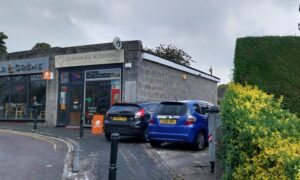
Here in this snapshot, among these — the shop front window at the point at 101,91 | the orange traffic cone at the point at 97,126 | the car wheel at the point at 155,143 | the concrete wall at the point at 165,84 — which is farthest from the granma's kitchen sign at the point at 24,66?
the car wheel at the point at 155,143

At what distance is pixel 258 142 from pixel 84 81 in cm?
1905

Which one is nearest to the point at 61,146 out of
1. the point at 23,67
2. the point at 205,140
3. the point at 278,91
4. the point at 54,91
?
the point at 205,140

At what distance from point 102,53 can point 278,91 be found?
1409 centimetres

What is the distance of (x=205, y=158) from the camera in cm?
1159

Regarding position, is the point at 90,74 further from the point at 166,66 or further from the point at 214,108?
the point at 214,108

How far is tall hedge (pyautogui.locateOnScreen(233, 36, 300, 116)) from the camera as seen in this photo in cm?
888

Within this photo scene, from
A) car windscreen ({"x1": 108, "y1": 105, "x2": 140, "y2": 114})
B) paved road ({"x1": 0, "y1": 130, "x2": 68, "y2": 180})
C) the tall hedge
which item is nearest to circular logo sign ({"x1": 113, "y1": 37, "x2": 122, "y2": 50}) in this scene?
car windscreen ({"x1": 108, "y1": 105, "x2": 140, "y2": 114})

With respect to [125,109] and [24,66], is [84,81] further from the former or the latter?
[125,109]

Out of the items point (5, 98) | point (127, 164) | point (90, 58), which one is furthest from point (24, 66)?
point (127, 164)

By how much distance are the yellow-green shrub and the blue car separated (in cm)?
613

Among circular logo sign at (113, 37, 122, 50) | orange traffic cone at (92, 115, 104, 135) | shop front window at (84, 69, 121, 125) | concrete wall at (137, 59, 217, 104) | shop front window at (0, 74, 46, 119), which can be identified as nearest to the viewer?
orange traffic cone at (92, 115, 104, 135)

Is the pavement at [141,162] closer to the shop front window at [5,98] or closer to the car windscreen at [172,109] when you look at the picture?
the car windscreen at [172,109]

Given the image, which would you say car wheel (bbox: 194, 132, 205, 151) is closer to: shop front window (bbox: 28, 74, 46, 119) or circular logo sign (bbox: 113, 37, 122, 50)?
circular logo sign (bbox: 113, 37, 122, 50)

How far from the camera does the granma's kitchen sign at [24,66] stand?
24.9m
